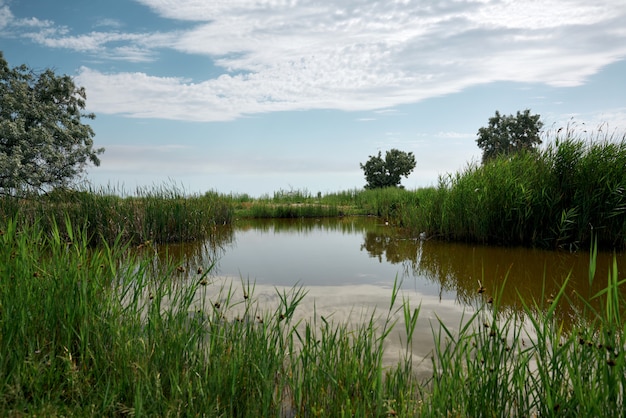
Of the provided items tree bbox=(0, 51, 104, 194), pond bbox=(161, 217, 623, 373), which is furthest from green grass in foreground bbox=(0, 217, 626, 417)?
tree bbox=(0, 51, 104, 194)

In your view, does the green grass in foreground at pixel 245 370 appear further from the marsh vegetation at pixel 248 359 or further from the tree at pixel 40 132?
the tree at pixel 40 132

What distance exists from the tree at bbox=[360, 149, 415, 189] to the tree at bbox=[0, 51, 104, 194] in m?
18.4

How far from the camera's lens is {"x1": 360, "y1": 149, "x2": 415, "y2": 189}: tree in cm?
3195

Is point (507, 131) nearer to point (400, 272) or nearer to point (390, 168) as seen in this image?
point (390, 168)

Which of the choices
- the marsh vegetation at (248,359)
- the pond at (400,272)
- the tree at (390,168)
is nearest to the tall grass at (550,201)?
the pond at (400,272)

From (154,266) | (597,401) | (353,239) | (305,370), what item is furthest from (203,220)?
(597,401)

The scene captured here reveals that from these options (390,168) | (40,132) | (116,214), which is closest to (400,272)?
(116,214)

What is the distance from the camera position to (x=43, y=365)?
2627 mm

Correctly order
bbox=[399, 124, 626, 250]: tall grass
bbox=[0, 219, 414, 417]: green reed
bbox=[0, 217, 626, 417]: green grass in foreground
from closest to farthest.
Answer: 1. bbox=[0, 217, 626, 417]: green grass in foreground
2. bbox=[0, 219, 414, 417]: green reed
3. bbox=[399, 124, 626, 250]: tall grass

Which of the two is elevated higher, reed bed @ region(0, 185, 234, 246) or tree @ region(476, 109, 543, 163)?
tree @ region(476, 109, 543, 163)

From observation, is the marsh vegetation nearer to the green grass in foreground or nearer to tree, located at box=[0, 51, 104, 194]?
the green grass in foreground

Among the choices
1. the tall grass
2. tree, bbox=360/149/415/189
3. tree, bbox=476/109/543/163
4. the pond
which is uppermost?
tree, bbox=476/109/543/163

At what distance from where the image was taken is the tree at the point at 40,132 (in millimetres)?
15258

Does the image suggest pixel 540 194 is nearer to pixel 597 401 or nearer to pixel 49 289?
pixel 597 401
